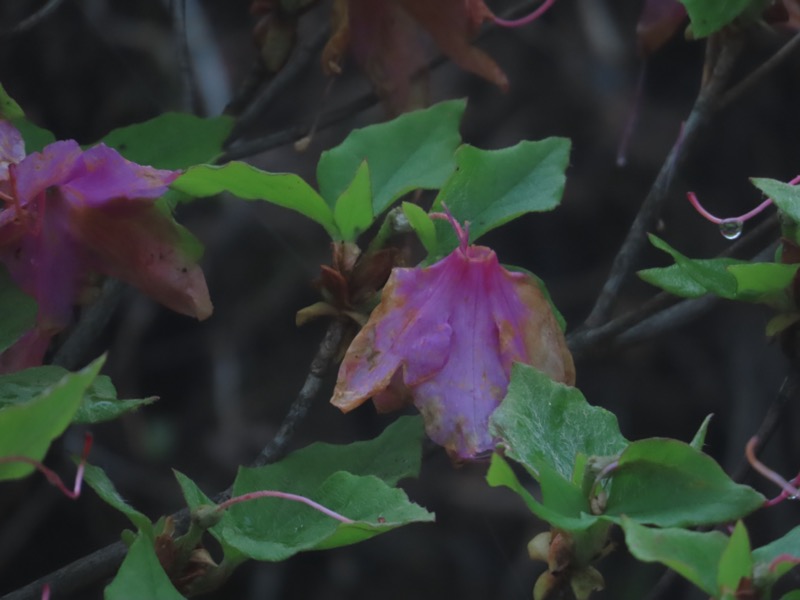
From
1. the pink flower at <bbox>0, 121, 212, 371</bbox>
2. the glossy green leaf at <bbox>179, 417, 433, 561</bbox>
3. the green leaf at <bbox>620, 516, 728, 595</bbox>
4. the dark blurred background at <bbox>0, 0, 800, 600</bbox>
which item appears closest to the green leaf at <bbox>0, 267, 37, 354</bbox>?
the pink flower at <bbox>0, 121, 212, 371</bbox>

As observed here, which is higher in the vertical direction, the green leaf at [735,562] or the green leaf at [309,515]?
the green leaf at [735,562]

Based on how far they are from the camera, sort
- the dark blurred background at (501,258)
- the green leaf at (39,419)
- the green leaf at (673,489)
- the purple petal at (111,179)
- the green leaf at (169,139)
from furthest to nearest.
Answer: the dark blurred background at (501,258) → the green leaf at (169,139) → the purple petal at (111,179) → the green leaf at (673,489) → the green leaf at (39,419)

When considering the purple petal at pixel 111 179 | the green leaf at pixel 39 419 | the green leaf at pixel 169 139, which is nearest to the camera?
the green leaf at pixel 39 419


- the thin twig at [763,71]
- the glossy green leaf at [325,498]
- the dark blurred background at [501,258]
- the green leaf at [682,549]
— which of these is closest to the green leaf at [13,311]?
the glossy green leaf at [325,498]

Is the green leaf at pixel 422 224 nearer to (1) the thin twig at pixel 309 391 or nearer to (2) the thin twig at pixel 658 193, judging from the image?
(1) the thin twig at pixel 309 391

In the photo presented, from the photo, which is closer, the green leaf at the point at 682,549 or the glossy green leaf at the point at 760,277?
the green leaf at the point at 682,549

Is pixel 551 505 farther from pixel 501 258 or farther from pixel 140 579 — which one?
pixel 501 258

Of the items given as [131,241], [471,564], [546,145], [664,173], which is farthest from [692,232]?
[131,241]

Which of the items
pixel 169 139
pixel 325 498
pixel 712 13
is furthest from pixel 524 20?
pixel 325 498
